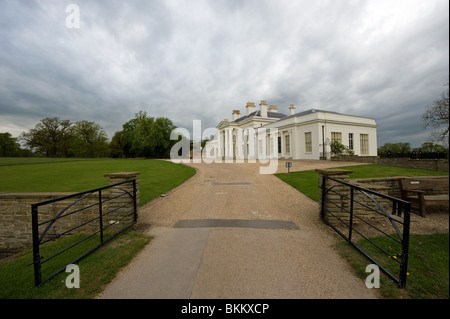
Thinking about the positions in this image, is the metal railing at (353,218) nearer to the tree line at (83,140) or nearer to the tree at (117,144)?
the tree line at (83,140)

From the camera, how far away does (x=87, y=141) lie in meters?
56.3

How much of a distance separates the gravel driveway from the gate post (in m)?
0.38

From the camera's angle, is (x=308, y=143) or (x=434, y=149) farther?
(x=308, y=143)

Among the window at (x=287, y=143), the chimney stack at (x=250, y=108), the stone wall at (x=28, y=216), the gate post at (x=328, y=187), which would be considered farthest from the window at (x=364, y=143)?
the stone wall at (x=28, y=216)

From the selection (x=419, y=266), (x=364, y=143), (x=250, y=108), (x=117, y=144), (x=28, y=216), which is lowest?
(x=28, y=216)

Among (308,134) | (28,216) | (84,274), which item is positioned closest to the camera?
(84,274)

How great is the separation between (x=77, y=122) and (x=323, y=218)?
7163 centimetres

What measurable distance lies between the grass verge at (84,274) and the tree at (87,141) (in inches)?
2411

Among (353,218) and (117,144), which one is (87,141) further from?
(353,218)

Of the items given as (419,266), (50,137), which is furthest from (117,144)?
(419,266)

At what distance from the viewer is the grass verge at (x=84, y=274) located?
2.47m

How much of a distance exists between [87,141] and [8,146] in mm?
16770
